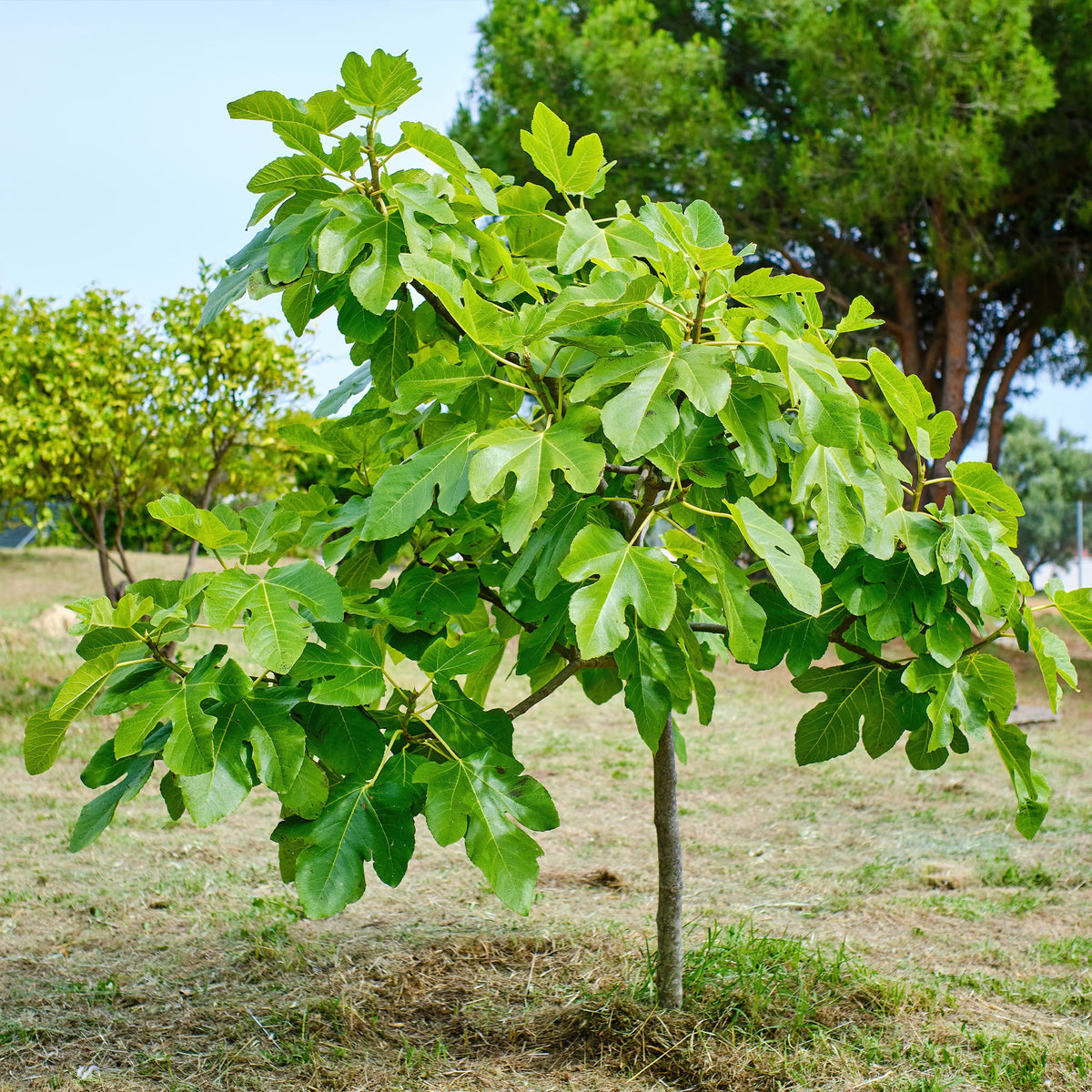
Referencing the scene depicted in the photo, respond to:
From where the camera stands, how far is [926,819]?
4.99 metres

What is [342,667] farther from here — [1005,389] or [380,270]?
[1005,389]

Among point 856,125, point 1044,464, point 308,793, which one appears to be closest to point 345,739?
point 308,793

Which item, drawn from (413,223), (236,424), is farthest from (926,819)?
(236,424)

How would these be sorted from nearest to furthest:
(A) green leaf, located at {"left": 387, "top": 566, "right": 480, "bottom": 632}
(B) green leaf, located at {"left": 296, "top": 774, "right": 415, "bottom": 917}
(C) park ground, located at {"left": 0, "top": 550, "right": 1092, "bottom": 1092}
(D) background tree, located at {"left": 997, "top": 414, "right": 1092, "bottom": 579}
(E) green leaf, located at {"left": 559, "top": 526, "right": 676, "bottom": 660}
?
(E) green leaf, located at {"left": 559, "top": 526, "right": 676, "bottom": 660} → (B) green leaf, located at {"left": 296, "top": 774, "right": 415, "bottom": 917} → (A) green leaf, located at {"left": 387, "top": 566, "right": 480, "bottom": 632} → (C) park ground, located at {"left": 0, "top": 550, "right": 1092, "bottom": 1092} → (D) background tree, located at {"left": 997, "top": 414, "right": 1092, "bottom": 579}

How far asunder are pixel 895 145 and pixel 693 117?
7.26 feet

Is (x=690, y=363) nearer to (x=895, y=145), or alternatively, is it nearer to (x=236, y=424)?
(x=236, y=424)

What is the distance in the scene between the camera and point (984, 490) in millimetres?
1805

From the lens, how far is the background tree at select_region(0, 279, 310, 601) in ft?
22.3

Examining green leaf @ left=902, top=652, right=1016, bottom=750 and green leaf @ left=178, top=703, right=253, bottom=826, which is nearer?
green leaf @ left=178, top=703, right=253, bottom=826

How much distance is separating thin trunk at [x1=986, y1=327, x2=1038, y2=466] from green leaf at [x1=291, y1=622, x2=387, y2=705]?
12404 mm

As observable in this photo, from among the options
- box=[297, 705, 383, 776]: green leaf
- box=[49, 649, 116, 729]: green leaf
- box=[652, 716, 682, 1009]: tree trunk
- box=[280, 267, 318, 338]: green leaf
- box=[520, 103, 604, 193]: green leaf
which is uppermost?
box=[520, 103, 604, 193]: green leaf

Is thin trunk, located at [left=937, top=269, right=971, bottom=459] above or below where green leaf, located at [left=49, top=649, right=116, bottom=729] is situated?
above

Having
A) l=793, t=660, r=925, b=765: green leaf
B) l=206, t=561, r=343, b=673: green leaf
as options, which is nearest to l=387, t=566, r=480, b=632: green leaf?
l=206, t=561, r=343, b=673: green leaf

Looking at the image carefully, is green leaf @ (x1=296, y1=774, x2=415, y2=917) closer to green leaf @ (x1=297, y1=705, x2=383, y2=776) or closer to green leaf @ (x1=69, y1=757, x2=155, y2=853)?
green leaf @ (x1=297, y1=705, x2=383, y2=776)
